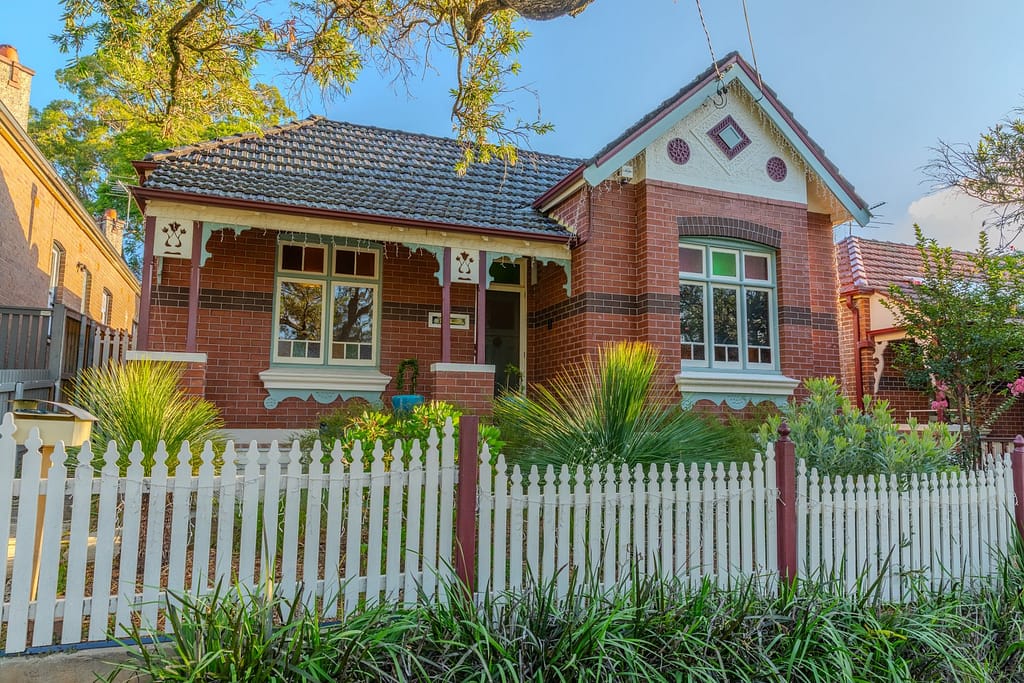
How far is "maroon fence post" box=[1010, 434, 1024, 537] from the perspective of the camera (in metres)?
6.03

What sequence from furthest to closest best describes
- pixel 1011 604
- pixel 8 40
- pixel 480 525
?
pixel 8 40 < pixel 1011 604 < pixel 480 525

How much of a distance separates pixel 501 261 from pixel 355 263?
2216 millimetres

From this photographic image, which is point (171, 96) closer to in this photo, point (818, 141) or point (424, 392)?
point (424, 392)

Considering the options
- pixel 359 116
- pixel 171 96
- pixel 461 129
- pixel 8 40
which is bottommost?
pixel 461 129

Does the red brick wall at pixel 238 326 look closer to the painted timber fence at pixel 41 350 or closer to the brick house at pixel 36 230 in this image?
the painted timber fence at pixel 41 350

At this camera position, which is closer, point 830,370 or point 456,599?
point 456,599

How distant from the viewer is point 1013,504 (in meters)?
6.12

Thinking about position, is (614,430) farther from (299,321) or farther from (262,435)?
(299,321)

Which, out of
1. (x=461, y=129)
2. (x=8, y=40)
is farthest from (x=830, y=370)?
(x=8, y=40)

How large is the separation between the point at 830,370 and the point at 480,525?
8564 mm

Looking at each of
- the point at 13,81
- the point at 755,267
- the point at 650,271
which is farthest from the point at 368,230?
the point at 13,81

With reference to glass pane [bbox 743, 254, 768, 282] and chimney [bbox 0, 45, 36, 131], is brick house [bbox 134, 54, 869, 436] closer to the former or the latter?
glass pane [bbox 743, 254, 768, 282]

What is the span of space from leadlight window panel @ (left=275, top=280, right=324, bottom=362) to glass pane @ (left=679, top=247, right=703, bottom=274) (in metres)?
5.45

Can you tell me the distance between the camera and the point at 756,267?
10570 mm
